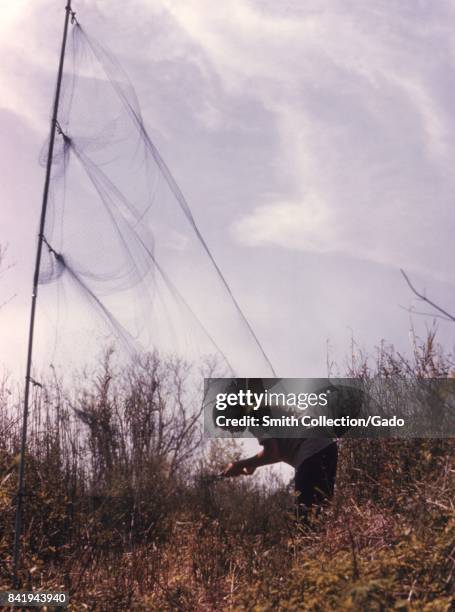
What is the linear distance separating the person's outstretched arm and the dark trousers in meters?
0.25

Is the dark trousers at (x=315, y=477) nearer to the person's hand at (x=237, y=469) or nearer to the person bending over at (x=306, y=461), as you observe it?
the person bending over at (x=306, y=461)

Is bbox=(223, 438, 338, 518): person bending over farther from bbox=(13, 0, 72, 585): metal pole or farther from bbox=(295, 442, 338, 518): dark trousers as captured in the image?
bbox=(13, 0, 72, 585): metal pole

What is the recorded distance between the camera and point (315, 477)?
586cm

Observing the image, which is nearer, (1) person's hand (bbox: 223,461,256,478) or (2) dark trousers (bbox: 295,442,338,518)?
(1) person's hand (bbox: 223,461,256,478)

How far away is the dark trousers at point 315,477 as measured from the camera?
5797 mm

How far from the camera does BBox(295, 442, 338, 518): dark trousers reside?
5797 millimetres

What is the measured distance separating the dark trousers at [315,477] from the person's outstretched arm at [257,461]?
253mm

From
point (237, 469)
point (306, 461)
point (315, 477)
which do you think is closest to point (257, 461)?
point (237, 469)

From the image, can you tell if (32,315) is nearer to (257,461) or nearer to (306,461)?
(257,461)

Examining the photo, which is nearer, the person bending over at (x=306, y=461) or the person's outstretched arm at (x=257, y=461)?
the person's outstretched arm at (x=257, y=461)

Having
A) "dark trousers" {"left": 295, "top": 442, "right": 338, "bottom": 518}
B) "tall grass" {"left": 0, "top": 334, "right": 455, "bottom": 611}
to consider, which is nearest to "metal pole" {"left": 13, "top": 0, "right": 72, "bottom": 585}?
"tall grass" {"left": 0, "top": 334, "right": 455, "bottom": 611}

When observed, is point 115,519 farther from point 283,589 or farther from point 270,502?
point 283,589

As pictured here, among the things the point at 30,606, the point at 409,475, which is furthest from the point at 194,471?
the point at 409,475

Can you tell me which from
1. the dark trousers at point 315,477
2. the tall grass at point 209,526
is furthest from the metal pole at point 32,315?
the dark trousers at point 315,477
